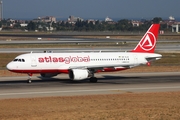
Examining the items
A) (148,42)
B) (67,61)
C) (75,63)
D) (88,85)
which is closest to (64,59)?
A: (67,61)

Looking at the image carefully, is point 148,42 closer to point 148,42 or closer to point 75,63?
point 148,42

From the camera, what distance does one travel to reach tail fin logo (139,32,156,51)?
57875 mm

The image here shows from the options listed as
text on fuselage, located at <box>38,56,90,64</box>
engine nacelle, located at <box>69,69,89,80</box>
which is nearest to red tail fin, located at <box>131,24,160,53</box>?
text on fuselage, located at <box>38,56,90,64</box>

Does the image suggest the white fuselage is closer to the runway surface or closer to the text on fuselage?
the text on fuselage

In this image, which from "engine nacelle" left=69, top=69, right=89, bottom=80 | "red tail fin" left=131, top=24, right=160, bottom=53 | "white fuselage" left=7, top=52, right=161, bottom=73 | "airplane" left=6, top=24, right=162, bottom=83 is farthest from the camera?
"red tail fin" left=131, top=24, right=160, bottom=53

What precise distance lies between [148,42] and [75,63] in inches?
418

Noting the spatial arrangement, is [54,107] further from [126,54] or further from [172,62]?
[172,62]

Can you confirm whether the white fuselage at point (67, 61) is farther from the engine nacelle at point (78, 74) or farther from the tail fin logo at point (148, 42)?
the tail fin logo at point (148, 42)

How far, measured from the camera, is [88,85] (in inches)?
1959

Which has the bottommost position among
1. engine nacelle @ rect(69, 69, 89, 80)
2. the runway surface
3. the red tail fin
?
the runway surface

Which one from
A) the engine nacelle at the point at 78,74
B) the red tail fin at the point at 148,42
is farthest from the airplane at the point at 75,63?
the red tail fin at the point at 148,42

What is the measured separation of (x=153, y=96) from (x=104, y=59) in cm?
1405

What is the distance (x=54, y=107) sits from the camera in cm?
3553

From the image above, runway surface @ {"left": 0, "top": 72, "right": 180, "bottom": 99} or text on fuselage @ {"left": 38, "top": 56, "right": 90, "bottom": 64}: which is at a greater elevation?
text on fuselage @ {"left": 38, "top": 56, "right": 90, "bottom": 64}
